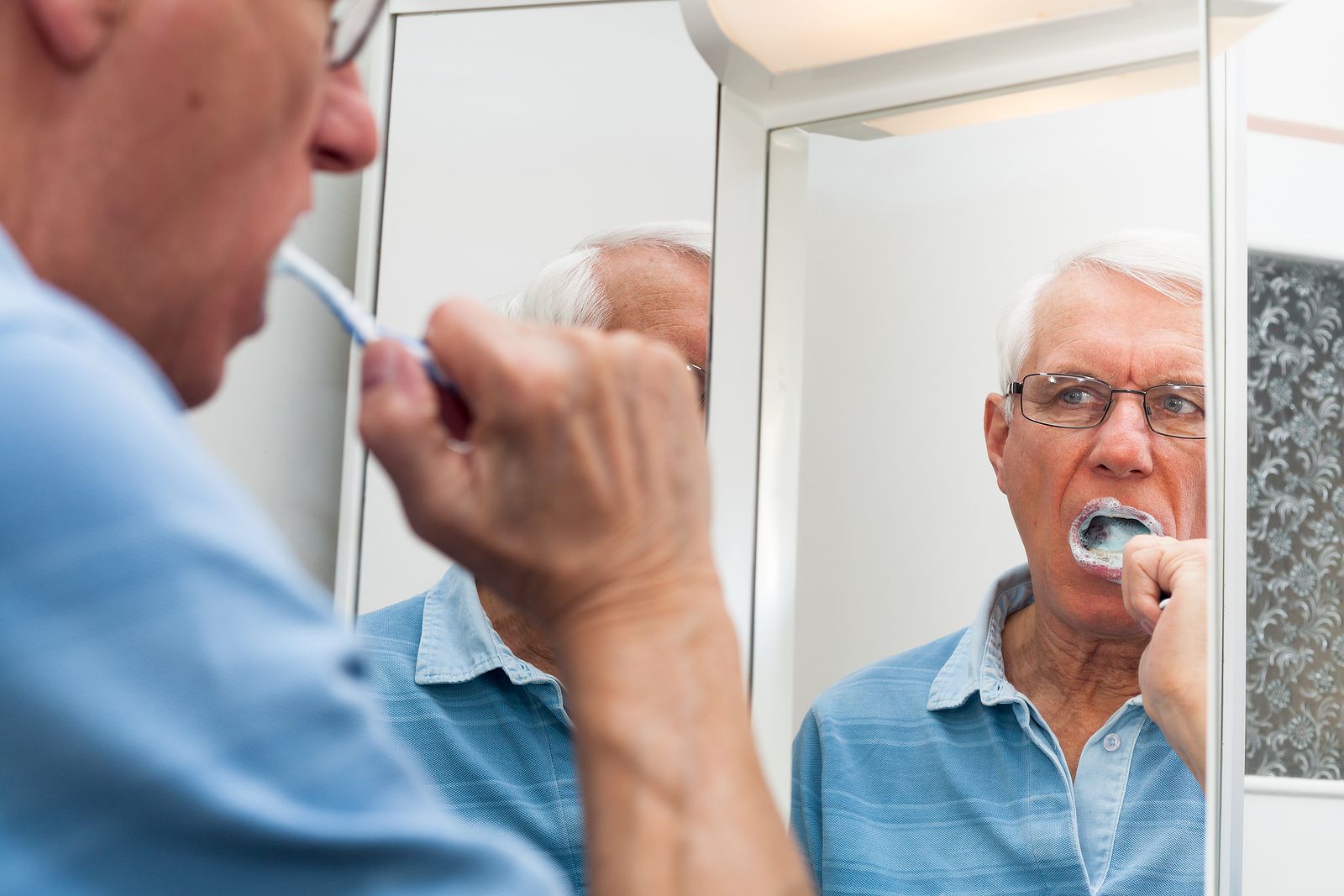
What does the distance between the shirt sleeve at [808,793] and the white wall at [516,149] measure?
50 centimetres

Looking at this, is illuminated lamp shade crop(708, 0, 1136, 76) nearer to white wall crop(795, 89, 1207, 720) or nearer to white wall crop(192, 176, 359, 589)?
white wall crop(795, 89, 1207, 720)

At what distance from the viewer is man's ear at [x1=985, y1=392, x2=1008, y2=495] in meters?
1.06

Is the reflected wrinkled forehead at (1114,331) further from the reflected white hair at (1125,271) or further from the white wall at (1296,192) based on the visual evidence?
the white wall at (1296,192)

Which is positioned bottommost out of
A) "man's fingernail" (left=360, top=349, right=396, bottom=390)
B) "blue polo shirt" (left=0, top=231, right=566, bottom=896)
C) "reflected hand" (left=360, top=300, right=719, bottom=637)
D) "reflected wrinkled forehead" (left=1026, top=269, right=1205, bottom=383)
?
"blue polo shirt" (left=0, top=231, right=566, bottom=896)

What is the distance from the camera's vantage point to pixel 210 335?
451 millimetres

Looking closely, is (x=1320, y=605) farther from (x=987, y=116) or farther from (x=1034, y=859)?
(x=987, y=116)

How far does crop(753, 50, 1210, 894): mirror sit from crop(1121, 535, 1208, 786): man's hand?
0.04ft

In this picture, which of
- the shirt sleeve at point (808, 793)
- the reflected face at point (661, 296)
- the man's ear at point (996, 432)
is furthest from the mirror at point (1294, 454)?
the reflected face at point (661, 296)

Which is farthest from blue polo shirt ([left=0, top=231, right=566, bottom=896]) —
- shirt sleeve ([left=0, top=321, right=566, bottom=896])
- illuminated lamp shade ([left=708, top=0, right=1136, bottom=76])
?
illuminated lamp shade ([left=708, top=0, right=1136, bottom=76])

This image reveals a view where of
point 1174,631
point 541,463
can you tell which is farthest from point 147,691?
point 1174,631

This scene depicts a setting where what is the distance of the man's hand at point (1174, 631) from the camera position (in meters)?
0.94

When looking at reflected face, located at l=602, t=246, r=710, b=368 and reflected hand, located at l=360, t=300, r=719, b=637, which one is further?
reflected face, located at l=602, t=246, r=710, b=368

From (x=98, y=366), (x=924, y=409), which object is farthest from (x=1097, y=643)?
(x=98, y=366)

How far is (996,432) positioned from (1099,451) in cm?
9
